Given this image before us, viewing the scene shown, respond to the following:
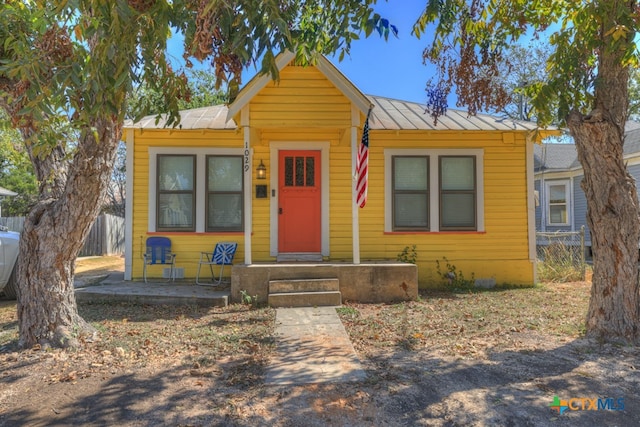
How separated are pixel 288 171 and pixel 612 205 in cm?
535

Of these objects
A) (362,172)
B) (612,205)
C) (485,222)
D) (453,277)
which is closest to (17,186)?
(362,172)

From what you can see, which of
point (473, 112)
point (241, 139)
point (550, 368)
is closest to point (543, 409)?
point (550, 368)

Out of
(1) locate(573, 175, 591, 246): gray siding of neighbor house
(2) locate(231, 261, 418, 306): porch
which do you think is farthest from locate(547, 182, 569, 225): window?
(2) locate(231, 261, 418, 306): porch

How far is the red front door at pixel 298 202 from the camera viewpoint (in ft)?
26.4

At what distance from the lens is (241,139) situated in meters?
8.08

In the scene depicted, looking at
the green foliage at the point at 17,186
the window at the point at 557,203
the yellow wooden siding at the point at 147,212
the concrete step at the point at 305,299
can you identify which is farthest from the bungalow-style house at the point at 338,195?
the green foliage at the point at 17,186

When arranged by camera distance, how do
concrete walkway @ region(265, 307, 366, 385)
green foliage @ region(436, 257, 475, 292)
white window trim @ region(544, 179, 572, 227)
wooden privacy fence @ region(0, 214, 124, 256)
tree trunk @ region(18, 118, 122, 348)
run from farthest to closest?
wooden privacy fence @ region(0, 214, 124, 256)
white window trim @ region(544, 179, 572, 227)
green foliage @ region(436, 257, 475, 292)
tree trunk @ region(18, 118, 122, 348)
concrete walkway @ region(265, 307, 366, 385)

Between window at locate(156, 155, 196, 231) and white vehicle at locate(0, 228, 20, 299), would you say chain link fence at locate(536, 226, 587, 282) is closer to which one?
window at locate(156, 155, 196, 231)

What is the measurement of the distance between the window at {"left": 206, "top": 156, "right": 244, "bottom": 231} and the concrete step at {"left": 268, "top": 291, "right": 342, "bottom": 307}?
2.33 metres

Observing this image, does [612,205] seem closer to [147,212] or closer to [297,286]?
[297,286]

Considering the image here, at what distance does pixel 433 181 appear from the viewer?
26.9 feet

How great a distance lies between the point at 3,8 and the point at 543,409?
563cm

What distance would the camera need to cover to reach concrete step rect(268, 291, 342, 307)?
6.22m

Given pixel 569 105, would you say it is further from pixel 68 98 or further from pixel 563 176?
pixel 563 176
